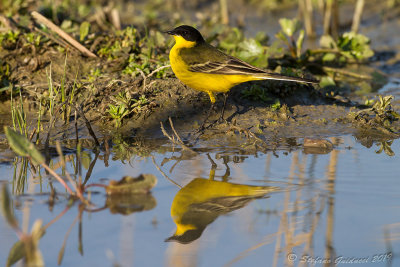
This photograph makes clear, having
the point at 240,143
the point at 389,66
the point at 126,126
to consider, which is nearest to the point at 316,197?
the point at 240,143

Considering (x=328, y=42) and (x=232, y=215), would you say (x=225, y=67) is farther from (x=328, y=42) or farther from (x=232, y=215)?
(x=328, y=42)

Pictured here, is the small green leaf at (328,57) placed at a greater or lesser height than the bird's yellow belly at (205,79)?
greater

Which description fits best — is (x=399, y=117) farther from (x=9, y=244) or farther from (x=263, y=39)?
(x=9, y=244)

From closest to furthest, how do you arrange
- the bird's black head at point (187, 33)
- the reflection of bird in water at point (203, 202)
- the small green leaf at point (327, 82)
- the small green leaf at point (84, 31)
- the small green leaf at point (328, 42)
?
1. the reflection of bird in water at point (203, 202)
2. the bird's black head at point (187, 33)
3. the small green leaf at point (84, 31)
4. the small green leaf at point (327, 82)
5. the small green leaf at point (328, 42)

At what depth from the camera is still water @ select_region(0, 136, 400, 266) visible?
360 cm

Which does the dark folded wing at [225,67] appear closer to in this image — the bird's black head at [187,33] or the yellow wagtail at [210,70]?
the yellow wagtail at [210,70]

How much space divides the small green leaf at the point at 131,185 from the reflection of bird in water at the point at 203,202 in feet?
0.82

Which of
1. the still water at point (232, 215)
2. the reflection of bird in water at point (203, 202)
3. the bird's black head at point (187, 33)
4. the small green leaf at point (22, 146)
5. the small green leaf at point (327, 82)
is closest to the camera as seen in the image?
the still water at point (232, 215)

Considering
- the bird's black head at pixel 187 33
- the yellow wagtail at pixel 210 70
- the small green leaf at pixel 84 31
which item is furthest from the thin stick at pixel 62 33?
the yellow wagtail at pixel 210 70

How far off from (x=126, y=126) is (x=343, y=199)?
2.98 meters

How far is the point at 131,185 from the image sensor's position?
4.55m

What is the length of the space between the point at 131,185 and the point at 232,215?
0.86m

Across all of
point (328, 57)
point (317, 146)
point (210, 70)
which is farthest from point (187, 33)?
point (328, 57)

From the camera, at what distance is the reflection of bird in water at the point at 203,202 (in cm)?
403
